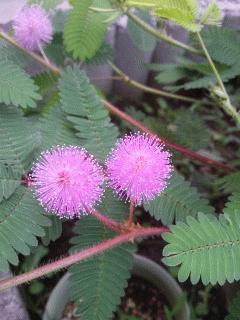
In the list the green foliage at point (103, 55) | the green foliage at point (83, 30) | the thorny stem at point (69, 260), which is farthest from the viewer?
the green foliage at point (103, 55)

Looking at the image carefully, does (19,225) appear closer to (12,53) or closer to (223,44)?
(12,53)

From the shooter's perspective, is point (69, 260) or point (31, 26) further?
point (31, 26)

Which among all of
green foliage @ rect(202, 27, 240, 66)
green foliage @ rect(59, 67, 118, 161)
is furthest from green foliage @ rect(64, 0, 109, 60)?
green foliage @ rect(202, 27, 240, 66)

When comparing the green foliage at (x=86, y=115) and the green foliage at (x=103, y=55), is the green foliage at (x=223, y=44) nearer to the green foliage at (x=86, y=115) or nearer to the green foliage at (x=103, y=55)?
the green foliage at (x=103, y=55)

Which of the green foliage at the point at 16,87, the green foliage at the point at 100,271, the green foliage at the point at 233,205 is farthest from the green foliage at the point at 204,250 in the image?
the green foliage at the point at 16,87

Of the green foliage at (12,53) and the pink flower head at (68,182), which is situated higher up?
the green foliage at (12,53)

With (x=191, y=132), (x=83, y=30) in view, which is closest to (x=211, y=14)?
(x=83, y=30)

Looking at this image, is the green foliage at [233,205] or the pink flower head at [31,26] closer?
the green foliage at [233,205]
